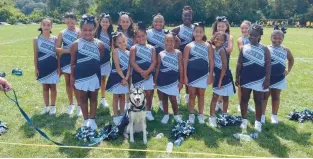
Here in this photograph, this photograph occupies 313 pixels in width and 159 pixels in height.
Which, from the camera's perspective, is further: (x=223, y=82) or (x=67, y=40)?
(x=67, y=40)

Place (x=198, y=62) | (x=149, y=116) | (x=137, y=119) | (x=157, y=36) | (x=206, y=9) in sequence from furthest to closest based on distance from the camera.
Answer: (x=206, y=9) < (x=157, y=36) < (x=149, y=116) < (x=198, y=62) < (x=137, y=119)

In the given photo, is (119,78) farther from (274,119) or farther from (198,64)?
(274,119)

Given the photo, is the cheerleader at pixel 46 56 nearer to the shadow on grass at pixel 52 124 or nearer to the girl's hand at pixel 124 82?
the shadow on grass at pixel 52 124

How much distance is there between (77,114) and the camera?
24.6 feet

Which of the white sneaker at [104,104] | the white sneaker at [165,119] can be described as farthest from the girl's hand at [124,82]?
the white sneaker at [104,104]

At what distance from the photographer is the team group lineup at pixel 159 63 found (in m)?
6.26

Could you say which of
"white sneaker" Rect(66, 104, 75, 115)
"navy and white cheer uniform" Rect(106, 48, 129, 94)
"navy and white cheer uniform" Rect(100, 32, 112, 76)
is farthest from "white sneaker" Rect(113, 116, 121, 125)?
"white sneaker" Rect(66, 104, 75, 115)

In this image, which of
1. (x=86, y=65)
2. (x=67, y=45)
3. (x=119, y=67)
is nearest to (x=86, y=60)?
(x=86, y=65)

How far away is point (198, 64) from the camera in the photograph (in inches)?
258

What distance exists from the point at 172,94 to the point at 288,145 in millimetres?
2236

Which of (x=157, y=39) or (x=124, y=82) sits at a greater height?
(x=157, y=39)

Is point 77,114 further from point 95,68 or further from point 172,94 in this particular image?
point 172,94

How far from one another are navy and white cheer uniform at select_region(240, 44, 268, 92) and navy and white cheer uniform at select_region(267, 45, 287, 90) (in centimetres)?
43

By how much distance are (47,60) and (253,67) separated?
403 cm
